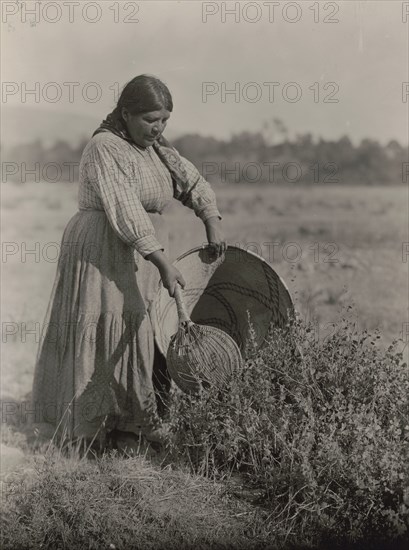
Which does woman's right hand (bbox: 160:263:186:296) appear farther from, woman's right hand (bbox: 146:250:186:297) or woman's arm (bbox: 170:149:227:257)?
woman's arm (bbox: 170:149:227:257)

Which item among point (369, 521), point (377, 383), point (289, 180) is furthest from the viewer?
point (289, 180)

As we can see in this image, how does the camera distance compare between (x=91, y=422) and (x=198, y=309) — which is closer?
(x=91, y=422)

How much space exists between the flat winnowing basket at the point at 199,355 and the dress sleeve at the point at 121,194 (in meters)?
0.28

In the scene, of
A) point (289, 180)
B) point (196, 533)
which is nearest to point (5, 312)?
point (196, 533)

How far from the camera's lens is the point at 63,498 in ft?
9.71

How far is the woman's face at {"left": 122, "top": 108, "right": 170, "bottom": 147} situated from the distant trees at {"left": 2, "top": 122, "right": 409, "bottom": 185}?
29.2ft

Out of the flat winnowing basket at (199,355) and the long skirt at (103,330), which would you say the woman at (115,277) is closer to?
the long skirt at (103,330)

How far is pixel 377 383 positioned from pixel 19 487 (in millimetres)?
1611

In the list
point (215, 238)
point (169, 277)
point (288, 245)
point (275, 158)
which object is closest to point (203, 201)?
point (215, 238)

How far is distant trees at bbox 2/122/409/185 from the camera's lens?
525 inches

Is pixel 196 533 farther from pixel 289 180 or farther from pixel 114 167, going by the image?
pixel 289 180

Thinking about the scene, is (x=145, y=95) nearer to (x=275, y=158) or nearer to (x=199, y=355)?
(x=199, y=355)

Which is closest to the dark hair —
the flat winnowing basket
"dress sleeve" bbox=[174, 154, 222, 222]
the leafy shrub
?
"dress sleeve" bbox=[174, 154, 222, 222]

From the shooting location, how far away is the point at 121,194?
337 cm
